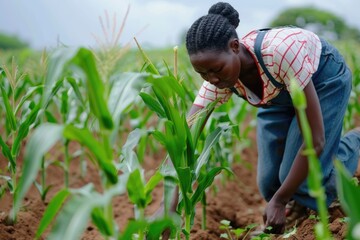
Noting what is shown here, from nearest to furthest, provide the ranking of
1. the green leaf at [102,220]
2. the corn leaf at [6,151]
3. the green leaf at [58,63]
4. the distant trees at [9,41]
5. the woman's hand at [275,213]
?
the green leaf at [58,63], the green leaf at [102,220], the woman's hand at [275,213], the corn leaf at [6,151], the distant trees at [9,41]

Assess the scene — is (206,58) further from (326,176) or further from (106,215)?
(326,176)

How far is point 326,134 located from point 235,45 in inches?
26.3

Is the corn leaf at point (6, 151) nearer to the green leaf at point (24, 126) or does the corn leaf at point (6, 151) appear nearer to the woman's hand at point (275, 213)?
the green leaf at point (24, 126)

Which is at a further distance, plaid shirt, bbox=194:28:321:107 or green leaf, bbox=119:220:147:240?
plaid shirt, bbox=194:28:321:107

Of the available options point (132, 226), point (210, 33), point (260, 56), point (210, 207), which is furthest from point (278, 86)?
point (210, 207)

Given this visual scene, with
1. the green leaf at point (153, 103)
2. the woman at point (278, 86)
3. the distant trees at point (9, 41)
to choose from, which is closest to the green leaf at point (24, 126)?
the green leaf at point (153, 103)

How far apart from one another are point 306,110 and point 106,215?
88cm

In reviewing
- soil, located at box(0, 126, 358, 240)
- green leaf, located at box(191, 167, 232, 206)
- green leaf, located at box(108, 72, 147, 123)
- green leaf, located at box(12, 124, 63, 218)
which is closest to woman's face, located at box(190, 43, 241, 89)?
green leaf, located at box(191, 167, 232, 206)

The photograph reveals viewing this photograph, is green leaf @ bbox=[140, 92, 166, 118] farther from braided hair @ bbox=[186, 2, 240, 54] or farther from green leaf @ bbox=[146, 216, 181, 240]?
green leaf @ bbox=[146, 216, 181, 240]

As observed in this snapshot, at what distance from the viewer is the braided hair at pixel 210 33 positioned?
192cm

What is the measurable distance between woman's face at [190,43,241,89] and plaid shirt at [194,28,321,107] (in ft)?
0.45

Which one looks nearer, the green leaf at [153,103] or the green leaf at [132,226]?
the green leaf at [132,226]

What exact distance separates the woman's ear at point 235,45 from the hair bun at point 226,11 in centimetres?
9

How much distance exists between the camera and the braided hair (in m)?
1.92
